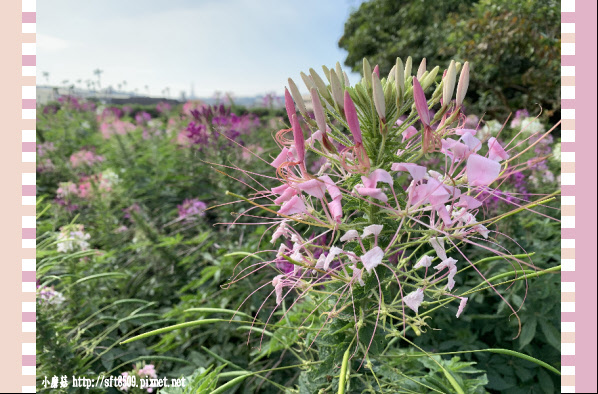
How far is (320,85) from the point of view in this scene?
99 centimetres

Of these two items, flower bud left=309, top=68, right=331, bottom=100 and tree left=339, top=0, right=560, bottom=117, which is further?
tree left=339, top=0, right=560, bottom=117

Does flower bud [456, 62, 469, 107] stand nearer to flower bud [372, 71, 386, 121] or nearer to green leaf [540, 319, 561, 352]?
flower bud [372, 71, 386, 121]

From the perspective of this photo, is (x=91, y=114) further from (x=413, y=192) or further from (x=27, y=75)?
(x=413, y=192)

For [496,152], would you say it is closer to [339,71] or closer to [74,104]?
[339,71]

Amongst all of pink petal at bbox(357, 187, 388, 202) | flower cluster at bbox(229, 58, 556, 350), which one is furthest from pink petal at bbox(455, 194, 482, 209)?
pink petal at bbox(357, 187, 388, 202)

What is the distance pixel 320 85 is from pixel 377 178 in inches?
12.5

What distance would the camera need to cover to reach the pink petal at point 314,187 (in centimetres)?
88

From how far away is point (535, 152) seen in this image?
451cm

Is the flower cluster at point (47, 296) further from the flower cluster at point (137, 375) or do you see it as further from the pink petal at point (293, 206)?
the pink petal at point (293, 206)

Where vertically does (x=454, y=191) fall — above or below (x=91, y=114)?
below

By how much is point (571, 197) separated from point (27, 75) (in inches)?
77.0

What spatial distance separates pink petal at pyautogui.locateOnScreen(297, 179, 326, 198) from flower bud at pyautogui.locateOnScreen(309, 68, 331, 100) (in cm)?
26

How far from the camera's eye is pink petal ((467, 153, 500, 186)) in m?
0.83

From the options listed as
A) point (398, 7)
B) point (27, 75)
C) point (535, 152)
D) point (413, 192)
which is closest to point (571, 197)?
point (413, 192)
